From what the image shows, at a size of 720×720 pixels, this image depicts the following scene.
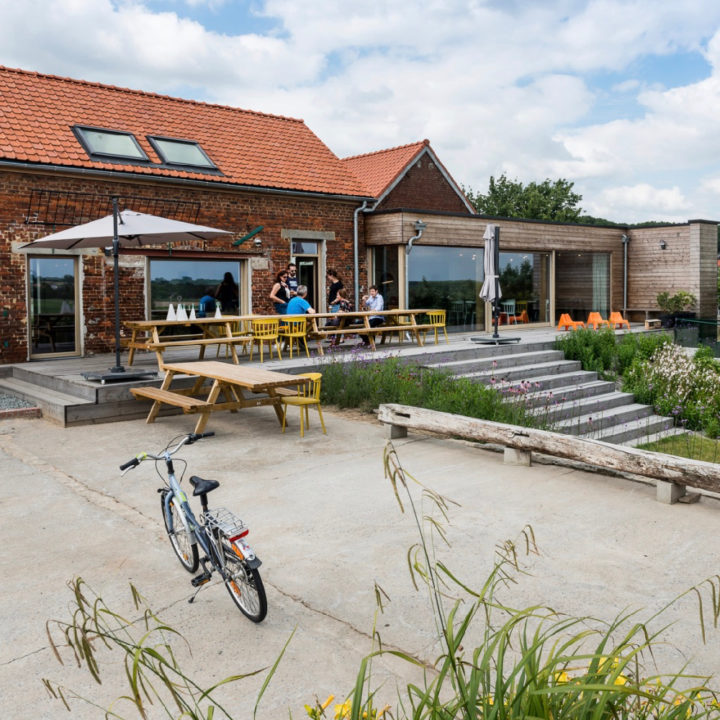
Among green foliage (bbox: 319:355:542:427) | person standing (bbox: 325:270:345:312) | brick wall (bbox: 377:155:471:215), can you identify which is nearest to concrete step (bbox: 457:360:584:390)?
green foliage (bbox: 319:355:542:427)

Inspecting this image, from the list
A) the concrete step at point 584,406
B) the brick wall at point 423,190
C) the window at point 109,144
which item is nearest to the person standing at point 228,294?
the window at point 109,144

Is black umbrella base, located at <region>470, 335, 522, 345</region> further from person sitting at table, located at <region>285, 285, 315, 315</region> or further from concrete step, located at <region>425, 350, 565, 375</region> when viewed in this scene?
person sitting at table, located at <region>285, 285, 315, 315</region>

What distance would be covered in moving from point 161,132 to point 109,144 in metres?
1.68

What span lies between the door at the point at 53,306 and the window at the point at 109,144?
2.28m

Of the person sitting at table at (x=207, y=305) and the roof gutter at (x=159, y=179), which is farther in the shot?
the person sitting at table at (x=207, y=305)

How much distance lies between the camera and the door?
13.1m

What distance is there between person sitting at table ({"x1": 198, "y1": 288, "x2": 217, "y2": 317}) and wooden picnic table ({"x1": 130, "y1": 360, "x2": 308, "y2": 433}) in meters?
5.76

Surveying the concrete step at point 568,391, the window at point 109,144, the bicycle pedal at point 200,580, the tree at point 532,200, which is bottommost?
the bicycle pedal at point 200,580

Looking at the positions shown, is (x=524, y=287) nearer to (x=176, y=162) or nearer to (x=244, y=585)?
(x=176, y=162)

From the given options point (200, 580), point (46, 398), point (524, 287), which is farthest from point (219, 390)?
point (524, 287)

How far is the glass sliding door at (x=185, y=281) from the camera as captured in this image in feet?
47.8

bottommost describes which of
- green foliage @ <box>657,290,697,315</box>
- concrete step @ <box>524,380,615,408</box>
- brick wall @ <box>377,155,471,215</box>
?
concrete step @ <box>524,380,615,408</box>

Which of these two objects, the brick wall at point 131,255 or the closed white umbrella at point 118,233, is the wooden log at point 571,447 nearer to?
the closed white umbrella at point 118,233

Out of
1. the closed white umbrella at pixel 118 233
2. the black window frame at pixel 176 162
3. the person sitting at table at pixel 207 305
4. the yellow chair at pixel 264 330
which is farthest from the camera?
the person sitting at table at pixel 207 305
